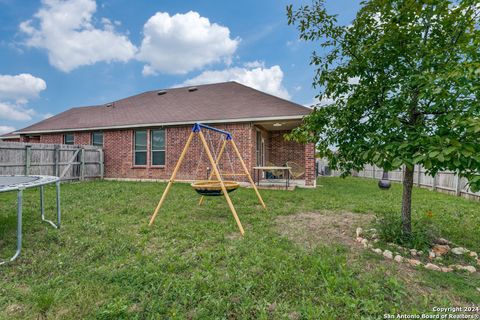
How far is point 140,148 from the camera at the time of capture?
11.8 meters

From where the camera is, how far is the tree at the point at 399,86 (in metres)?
2.39

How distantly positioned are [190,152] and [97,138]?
5901 mm

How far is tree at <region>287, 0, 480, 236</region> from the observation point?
2389 millimetres

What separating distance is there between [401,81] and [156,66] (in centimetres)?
1666

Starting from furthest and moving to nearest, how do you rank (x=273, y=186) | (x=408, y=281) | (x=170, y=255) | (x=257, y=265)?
(x=273, y=186)
(x=170, y=255)
(x=257, y=265)
(x=408, y=281)

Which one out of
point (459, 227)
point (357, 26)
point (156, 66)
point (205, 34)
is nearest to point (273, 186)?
point (459, 227)

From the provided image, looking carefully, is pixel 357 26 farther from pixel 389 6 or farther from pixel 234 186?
pixel 234 186

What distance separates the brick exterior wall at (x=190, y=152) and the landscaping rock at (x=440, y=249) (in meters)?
6.42

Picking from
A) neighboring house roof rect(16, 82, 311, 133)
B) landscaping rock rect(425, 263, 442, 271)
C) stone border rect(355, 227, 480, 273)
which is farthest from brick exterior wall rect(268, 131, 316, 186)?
landscaping rock rect(425, 263, 442, 271)

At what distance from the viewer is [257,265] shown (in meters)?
2.69

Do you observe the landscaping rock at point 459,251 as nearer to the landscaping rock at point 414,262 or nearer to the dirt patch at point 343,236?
the landscaping rock at point 414,262

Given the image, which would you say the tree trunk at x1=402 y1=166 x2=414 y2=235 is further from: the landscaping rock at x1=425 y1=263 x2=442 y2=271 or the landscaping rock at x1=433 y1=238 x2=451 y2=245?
the landscaping rock at x1=425 y1=263 x2=442 y2=271

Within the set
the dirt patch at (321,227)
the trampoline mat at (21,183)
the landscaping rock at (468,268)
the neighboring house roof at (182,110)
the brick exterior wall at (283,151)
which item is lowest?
the dirt patch at (321,227)

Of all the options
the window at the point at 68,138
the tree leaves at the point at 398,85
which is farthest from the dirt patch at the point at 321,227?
the window at the point at 68,138
